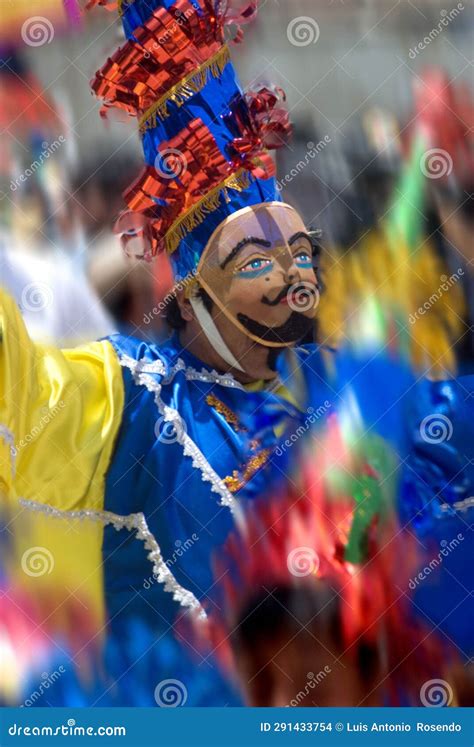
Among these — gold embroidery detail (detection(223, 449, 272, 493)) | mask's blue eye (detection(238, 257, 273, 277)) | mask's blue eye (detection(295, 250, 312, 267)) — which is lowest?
gold embroidery detail (detection(223, 449, 272, 493))

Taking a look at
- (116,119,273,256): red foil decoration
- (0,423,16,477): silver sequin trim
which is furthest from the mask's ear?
(0,423,16,477): silver sequin trim

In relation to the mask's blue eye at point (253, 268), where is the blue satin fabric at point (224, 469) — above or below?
below

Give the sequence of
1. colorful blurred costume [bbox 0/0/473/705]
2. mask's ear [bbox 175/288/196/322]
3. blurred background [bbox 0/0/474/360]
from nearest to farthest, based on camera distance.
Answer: colorful blurred costume [bbox 0/0/473/705]
mask's ear [bbox 175/288/196/322]
blurred background [bbox 0/0/474/360]

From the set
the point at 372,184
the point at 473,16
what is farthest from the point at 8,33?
the point at 473,16

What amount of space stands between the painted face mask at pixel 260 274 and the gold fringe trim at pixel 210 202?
0.15ft

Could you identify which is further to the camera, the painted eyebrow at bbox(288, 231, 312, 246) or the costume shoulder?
the painted eyebrow at bbox(288, 231, 312, 246)

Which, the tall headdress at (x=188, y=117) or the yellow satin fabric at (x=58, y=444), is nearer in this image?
the yellow satin fabric at (x=58, y=444)

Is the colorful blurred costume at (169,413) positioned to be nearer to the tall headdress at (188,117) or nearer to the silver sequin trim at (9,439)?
the tall headdress at (188,117)

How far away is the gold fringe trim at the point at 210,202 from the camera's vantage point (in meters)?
2.58

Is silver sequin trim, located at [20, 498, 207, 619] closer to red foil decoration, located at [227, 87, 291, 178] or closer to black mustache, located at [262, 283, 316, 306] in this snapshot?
black mustache, located at [262, 283, 316, 306]

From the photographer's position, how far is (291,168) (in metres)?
2.91

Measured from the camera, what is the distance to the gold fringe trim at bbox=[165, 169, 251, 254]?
2.58 meters

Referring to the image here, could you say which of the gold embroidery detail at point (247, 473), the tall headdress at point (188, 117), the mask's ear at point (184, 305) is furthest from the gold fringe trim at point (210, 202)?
the gold embroidery detail at point (247, 473)

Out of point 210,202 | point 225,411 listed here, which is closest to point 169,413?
point 225,411
